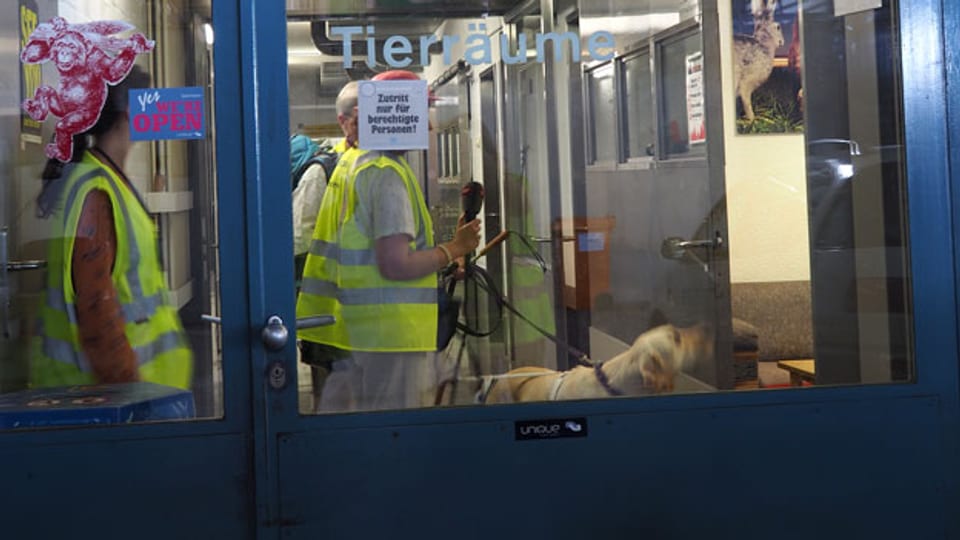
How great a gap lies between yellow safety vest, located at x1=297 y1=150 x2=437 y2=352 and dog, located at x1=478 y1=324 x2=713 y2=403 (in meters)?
0.24

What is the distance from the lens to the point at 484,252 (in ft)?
10.3

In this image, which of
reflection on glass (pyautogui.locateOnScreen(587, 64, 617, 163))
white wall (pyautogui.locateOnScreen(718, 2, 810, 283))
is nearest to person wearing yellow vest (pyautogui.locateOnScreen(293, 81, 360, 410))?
reflection on glass (pyautogui.locateOnScreen(587, 64, 617, 163))

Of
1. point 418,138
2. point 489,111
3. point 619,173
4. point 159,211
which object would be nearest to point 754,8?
point 619,173

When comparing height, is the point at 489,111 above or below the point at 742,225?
above

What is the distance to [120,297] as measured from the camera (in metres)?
3.04

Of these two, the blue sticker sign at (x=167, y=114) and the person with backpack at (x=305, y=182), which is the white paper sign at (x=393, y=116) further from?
A: the blue sticker sign at (x=167, y=114)

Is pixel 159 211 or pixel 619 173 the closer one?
pixel 159 211

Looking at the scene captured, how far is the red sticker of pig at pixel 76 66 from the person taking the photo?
115 inches

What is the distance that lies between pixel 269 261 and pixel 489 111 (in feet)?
2.23

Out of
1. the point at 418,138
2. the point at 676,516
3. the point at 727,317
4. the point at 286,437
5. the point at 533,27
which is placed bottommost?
the point at 676,516

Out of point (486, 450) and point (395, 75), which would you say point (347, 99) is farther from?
point (486, 450)

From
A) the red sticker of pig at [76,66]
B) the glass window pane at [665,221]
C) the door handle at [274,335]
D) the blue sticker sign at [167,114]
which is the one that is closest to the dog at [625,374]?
the glass window pane at [665,221]

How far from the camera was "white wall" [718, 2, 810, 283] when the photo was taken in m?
3.24

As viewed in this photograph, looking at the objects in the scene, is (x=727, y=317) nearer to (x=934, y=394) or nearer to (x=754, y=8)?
(x=934, y=394)
